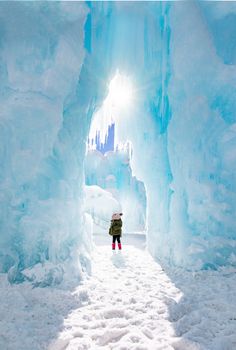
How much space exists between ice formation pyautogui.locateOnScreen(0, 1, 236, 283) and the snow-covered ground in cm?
83

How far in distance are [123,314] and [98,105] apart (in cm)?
582

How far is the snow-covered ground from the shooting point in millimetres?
3084

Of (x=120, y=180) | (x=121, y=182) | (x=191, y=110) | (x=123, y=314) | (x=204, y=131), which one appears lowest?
(x=123, y=314)

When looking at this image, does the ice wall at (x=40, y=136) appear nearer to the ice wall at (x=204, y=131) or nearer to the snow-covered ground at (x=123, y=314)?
the snow-covered ground at (x=123, y=314)

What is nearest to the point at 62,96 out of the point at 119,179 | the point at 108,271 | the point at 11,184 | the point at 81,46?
→ the point at 81,46

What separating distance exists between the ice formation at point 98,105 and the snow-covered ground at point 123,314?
83 centimetres

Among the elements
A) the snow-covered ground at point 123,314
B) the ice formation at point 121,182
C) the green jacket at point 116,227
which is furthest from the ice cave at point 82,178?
the ice formation at point 121,182

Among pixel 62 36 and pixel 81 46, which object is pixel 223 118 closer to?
pixel 81 46

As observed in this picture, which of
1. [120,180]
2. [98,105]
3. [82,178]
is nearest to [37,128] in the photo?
[82,178]

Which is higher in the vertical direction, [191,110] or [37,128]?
[191,110]

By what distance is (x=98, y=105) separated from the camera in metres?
8.09

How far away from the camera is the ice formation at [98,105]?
5586 mm

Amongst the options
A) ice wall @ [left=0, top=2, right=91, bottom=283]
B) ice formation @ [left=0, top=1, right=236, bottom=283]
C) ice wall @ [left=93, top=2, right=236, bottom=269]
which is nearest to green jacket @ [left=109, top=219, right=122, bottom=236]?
ice formation @ [left=0, top=1, right=236, bottom=283]

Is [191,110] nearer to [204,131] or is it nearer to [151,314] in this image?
[204,131]
